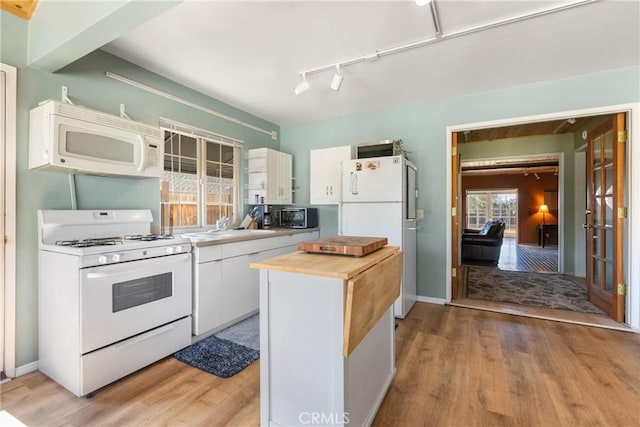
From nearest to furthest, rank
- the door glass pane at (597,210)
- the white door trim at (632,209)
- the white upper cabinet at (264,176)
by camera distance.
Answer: the white door trim at (632,209), the door glass pane at (597,210), the white upper cabinet at (264,176)

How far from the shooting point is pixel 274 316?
4.48 feet

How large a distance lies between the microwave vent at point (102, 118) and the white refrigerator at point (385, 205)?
198 cm

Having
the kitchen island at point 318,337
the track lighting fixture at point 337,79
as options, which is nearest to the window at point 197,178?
the track lighting fixture at point 337,79

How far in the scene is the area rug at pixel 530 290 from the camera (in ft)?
11.3

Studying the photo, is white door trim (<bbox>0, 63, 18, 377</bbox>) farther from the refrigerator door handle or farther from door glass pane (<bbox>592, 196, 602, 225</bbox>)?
door glass pane (<bbox>592, 196, 602, 225</bbox>)

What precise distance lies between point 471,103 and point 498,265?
4.02 meters

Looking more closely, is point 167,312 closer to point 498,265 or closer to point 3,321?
point 3,321

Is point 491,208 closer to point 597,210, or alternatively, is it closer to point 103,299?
point 597,210

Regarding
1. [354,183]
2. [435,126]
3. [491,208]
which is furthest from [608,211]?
[491,208]

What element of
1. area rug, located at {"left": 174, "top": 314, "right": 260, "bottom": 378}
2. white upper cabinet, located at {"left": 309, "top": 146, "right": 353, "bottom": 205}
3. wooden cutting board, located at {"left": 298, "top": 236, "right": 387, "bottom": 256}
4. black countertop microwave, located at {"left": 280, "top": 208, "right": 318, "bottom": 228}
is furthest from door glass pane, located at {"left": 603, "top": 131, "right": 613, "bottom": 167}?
area rug, located at {"left": 174, "top": 314, "right": 260, "bottom": 378}

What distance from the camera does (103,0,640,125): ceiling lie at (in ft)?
6.33

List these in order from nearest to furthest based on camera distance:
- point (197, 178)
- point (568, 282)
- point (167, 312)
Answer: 1. point (167, 312)
2. point (197, 178)
3. point (568, 282)

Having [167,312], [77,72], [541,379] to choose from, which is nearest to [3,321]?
[167,312]

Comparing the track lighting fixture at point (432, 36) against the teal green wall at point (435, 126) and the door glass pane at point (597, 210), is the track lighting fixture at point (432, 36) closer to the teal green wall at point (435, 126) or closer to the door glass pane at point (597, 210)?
the teal green wall at point (435, 126)
